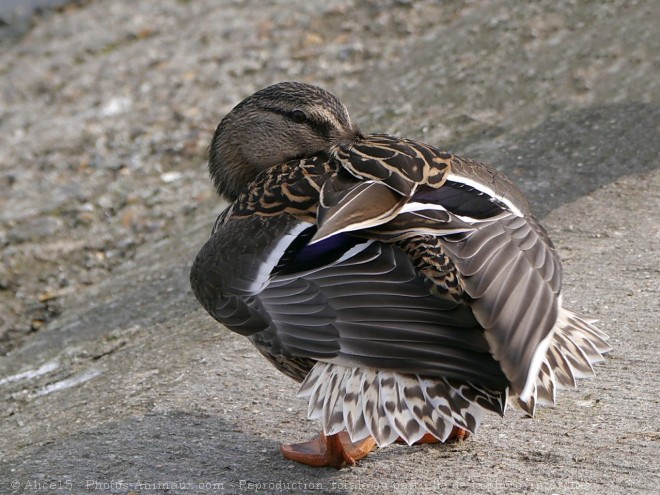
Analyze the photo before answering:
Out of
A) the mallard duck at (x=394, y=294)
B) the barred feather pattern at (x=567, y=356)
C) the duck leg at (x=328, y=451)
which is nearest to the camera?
the mallard duck at (x=394, y=294)

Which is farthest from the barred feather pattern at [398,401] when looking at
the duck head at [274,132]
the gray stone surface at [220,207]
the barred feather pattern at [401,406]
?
the duck head at [274,132]

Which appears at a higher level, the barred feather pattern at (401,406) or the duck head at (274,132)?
the duck head at (274,132)

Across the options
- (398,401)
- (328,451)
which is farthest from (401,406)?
(328,451)

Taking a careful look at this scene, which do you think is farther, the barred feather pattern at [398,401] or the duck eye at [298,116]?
the duck eye at [298,116]

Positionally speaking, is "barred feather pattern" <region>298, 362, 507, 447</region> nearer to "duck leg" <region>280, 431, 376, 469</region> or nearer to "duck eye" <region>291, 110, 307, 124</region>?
"duck leg" <region>280, 431, 376, 469</region>

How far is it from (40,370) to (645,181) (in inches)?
153

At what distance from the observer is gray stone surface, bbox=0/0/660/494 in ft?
14.5

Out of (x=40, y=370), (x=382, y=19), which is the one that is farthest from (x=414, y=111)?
(x=40, y=370)

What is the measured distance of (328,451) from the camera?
14.2ft

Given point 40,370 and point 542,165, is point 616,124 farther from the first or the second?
point 40,370

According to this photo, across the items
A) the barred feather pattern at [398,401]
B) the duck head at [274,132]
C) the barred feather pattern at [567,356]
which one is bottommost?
the barred feather pattern at [567,356]

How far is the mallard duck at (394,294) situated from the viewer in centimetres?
367

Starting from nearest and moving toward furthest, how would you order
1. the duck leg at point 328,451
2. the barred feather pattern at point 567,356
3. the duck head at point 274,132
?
1. the barred feather pattern at point 567,356
2. the duck leg at point 328,451
3. the duck head at point 274,132

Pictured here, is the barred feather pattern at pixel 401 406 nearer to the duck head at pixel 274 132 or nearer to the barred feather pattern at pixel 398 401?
the barred feather pattern at pixel 398 401
